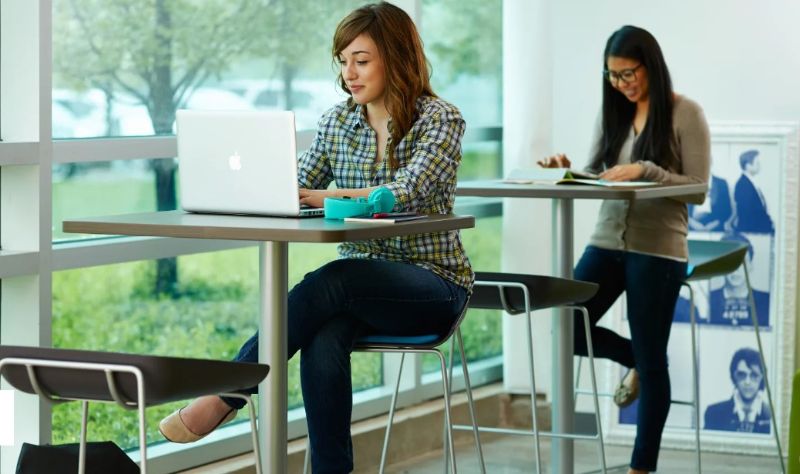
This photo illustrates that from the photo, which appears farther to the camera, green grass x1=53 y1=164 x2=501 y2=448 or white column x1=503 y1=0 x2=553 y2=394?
white column x1=503 y1=0 x2=553 y2=394

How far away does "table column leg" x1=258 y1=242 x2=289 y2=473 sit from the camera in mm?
2787

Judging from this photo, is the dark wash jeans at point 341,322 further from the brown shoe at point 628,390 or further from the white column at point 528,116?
the white column at point 528,116

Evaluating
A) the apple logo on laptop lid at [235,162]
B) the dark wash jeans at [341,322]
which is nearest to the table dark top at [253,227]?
the apple logo on laptop lid at [235,162]

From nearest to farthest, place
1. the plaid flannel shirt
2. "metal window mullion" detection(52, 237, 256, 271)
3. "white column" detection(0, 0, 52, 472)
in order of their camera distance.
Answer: the plaid flannel shirt, "white column" detection(0, 0, 52, 472), "metal window mullion" detection(52, 237, 256, 271)

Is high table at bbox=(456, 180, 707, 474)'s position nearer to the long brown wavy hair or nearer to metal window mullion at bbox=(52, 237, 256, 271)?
the long brown wavy hair

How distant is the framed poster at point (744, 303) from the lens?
4945mm

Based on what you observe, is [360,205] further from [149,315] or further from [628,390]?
[628,390]

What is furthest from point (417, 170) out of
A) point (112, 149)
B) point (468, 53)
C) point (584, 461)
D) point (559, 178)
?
point (468, 53)

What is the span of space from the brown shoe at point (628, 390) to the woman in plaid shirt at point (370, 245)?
56.9 inches

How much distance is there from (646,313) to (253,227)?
77.3 inches

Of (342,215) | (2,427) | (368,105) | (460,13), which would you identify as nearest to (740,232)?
(460,13)

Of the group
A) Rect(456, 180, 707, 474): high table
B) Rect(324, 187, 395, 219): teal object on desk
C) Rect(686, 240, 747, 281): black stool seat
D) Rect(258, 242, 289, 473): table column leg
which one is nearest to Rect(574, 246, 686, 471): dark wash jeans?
Rect(686, 240, 747, 281): black stool seat

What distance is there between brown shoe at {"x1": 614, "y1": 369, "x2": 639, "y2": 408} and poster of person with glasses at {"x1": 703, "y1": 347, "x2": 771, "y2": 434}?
24.4 inches

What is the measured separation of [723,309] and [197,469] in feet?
6.95
